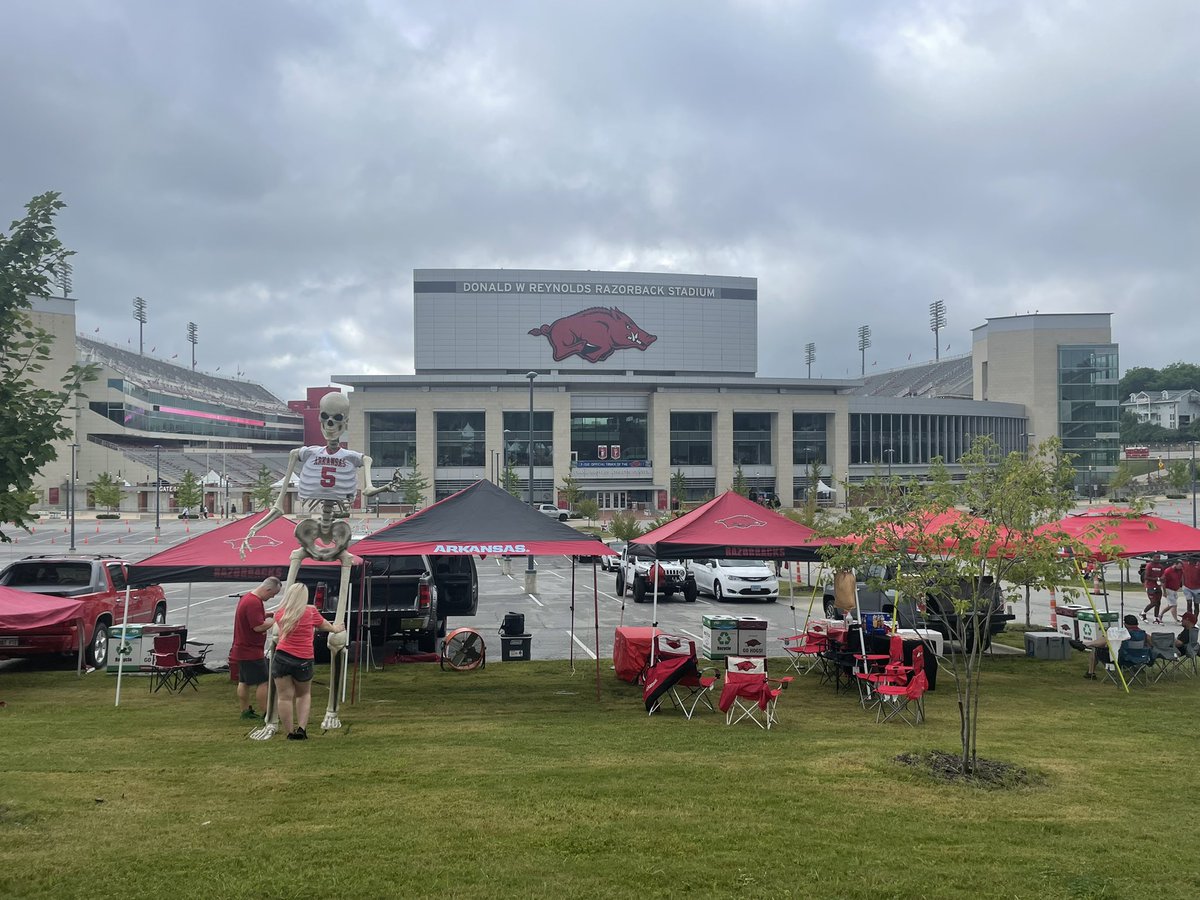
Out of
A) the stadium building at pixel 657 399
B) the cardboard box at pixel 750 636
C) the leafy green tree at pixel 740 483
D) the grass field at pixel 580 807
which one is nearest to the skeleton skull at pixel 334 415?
the grass field at pixel 580 807

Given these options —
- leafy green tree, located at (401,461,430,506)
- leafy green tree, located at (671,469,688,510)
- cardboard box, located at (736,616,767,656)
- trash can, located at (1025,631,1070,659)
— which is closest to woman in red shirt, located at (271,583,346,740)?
cardboard box, located at (736,616,767,656)

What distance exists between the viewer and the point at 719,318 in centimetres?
9519

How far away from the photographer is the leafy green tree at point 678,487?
7311 cm

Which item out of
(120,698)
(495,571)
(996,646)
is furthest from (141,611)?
(495,571)

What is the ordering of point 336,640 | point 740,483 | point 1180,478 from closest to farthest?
point 336,640, point 740,483, point 1180,478

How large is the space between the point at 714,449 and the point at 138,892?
7965 centimetres

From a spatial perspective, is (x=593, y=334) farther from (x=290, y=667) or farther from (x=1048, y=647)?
(x=290, y=667)

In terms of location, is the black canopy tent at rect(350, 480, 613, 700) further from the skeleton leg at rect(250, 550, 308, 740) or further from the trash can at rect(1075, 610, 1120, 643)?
the trash can at rect(1075, 610, 1120, 643)

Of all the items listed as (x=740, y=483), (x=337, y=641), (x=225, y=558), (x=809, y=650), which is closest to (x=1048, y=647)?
(x=809, y=650)

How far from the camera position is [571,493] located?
71.0 m

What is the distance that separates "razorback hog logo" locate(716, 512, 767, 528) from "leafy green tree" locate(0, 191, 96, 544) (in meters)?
9.04

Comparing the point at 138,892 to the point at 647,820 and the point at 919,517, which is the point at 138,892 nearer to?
the point at 647,820

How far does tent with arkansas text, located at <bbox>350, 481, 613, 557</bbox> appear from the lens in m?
11.8

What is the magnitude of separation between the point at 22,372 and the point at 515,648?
926cm
